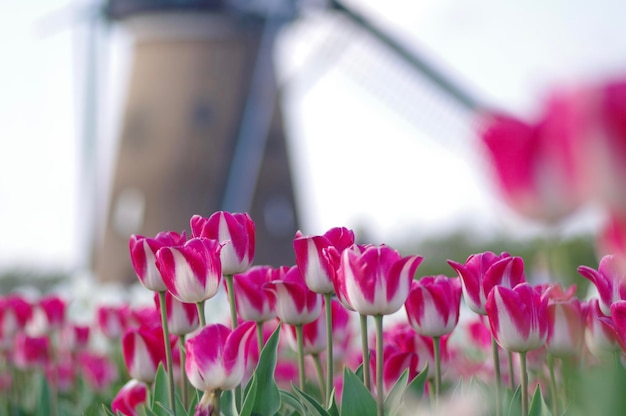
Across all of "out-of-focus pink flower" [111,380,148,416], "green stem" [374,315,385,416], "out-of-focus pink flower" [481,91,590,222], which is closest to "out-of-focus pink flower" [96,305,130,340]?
"out-of-focus pink flower" [111,380,148,416]

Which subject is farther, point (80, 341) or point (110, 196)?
point (110, 196)

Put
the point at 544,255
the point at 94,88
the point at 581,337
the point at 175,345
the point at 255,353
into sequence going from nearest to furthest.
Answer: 1. the point at 544,255
2. the point at 581,337
3. the point at 255,353
4. the point at 175,345
5. the point at 94,88

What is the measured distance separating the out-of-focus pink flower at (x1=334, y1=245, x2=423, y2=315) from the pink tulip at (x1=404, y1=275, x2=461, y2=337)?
220 millimetres

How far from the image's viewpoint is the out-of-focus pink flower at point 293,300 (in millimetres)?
1973

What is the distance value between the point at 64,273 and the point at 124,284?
69.4 feet

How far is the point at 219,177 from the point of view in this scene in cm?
1686

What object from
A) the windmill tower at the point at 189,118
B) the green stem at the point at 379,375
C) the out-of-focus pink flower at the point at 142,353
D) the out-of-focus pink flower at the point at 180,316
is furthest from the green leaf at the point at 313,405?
the windmill tower at the point at 189,118

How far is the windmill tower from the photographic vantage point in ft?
54.2

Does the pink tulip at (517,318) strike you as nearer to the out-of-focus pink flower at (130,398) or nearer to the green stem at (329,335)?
the green stem at (329,335)

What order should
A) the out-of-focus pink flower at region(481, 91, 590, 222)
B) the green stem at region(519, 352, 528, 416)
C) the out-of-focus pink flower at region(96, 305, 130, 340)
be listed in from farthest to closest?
the out-of-focus pink flower at region(96, 305, 130, 340) → the green stem at region(519, 352, 528, 416) → the out-of-focus pink flower at region(481, 91, 590, 222)

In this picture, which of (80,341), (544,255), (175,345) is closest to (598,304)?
(544,255)

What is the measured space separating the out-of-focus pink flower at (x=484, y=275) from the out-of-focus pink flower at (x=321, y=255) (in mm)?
227

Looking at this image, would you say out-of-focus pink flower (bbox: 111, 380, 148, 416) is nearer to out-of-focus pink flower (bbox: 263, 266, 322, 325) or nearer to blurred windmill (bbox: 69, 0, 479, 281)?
out-of-focus pink flower (bbox: 263, 266, 322, 325)

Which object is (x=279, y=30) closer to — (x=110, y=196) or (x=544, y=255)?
(x=110, y=196)
